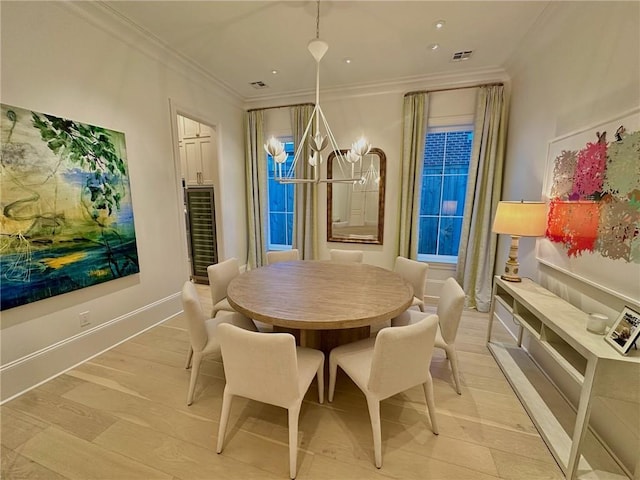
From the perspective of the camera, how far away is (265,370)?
1276 mm

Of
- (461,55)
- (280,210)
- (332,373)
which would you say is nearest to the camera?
(332,373)

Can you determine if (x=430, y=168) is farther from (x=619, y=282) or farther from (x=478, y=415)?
(x=478, y=415)

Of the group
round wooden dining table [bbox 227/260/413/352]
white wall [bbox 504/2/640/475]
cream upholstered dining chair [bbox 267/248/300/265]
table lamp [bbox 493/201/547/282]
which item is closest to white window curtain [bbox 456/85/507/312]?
white wall [bbox 504/2/640/475]

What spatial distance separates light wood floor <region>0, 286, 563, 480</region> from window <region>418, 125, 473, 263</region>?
194cm

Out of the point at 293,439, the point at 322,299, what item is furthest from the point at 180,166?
the point at 293,439

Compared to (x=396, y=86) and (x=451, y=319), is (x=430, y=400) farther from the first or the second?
(x=396, y=86)

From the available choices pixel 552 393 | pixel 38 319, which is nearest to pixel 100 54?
pixel 38 319

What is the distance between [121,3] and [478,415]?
13.4 feet

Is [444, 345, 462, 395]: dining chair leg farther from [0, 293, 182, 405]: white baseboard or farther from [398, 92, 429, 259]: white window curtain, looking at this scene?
[0, 293, 182, 405]: white baseboard

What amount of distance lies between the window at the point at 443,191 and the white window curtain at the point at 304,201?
5.09ft

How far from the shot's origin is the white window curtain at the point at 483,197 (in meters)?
3.12

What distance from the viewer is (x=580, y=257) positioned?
1778mm

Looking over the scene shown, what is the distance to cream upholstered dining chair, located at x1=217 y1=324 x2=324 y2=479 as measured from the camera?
4.01 ft

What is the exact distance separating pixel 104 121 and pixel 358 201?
2944mm
